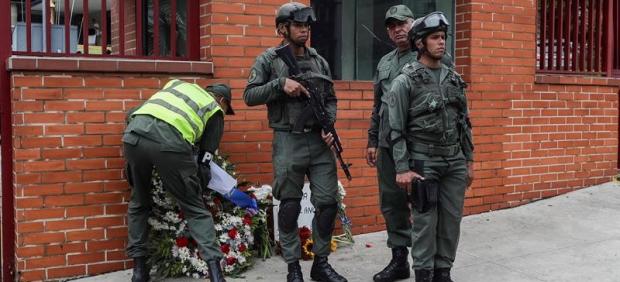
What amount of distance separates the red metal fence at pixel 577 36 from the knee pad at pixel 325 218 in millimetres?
3876

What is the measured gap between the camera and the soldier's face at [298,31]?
4.32 m

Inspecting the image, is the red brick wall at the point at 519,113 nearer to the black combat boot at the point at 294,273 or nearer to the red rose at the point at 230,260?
the black combat boot at the point at 294,273

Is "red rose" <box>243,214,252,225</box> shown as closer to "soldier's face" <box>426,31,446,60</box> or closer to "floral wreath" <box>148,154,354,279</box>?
"floral wreath" <box>148,154,354,279</box>

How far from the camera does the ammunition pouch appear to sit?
13.0 ft

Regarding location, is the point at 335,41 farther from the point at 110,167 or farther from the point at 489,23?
the point at 110,167

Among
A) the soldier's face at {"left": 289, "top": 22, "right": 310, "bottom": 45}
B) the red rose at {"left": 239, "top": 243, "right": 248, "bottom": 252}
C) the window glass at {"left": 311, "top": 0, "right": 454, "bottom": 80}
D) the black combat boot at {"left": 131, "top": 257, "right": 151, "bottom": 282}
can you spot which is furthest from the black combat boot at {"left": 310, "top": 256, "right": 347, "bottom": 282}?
the window glass at {"left": 311, "top": 0, "right": 454, "bottom": 80}

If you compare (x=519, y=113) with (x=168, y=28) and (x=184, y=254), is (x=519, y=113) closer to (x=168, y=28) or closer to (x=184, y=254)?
(x=168, y=28)

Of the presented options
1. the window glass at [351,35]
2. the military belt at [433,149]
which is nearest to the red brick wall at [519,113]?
the window glass at [351,35]

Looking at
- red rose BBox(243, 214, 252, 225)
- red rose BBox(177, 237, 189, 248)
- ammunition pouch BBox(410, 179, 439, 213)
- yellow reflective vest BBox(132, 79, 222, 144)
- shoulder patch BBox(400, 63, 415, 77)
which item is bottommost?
red rose BBox(177, 237, 189, 248)

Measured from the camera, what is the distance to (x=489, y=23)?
21.5 feet

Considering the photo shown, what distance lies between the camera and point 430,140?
4.09m


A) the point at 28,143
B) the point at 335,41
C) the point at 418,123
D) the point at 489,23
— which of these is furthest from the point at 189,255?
the point at 489,23

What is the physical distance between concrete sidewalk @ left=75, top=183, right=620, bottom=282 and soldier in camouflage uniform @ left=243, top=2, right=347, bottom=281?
36 centimetres

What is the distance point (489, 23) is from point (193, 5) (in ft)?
10.1
